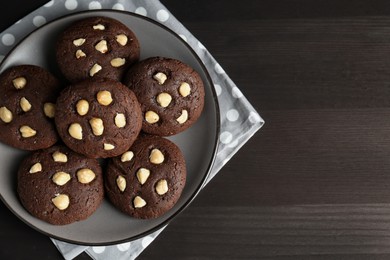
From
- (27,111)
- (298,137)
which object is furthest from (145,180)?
(298,137)

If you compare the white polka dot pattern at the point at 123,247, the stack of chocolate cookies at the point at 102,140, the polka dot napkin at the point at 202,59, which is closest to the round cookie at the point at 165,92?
the stack of chocolate cookies at the point at 102,140

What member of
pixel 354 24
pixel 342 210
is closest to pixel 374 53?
pixel 354 24

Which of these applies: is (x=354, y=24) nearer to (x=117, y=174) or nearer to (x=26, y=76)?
(x=117, y=174)

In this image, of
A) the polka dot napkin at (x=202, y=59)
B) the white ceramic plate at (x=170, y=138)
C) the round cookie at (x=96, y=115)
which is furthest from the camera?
the polka dot napkin at (x=202, y=59)

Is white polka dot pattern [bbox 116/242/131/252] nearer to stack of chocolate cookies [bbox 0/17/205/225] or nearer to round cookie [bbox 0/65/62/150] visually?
stack of chocolate cookies [bbox 0/17/205/225]

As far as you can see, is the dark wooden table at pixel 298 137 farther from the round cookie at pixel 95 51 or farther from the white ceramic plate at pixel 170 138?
the round cookie at pixel 95 51

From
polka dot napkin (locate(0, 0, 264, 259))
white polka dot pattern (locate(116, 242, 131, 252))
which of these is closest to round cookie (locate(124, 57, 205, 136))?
polka dot napkin (locate(0, 0, 264, 259))

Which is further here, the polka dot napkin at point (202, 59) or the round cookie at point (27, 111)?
the polka dot napkin at point (202, 59)
